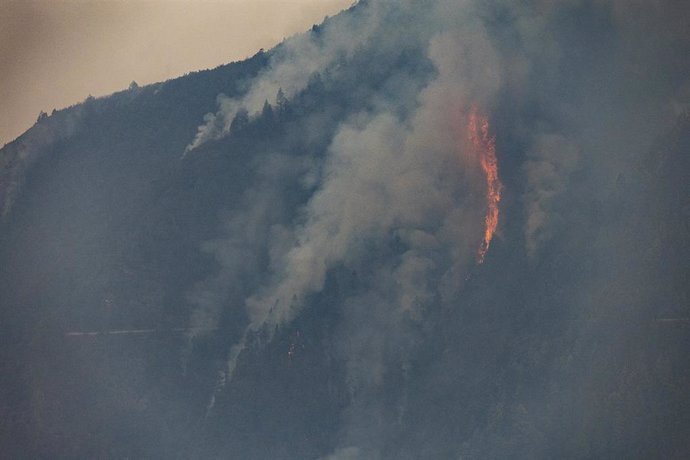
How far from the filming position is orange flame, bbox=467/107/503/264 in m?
97.8

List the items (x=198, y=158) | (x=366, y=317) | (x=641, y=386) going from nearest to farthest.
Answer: (x=641, y=386) < (x=366, y=317) < (x=198, y=158)

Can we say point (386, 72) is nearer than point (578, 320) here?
No

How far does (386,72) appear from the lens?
337 ft

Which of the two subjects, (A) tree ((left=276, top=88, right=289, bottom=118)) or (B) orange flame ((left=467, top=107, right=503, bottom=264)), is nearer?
(B) orange flame ((left=467, top=107, right=503, bottom=264))

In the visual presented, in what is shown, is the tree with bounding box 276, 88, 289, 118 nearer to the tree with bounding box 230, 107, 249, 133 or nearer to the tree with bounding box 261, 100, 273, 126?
the tree with bounding box 261, 100, 273, 126

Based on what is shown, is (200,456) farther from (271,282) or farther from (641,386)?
(641,386)

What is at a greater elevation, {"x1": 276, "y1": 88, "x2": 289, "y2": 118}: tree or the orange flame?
{"x1": 276, "y1": 88, "x2": 289, "y2": 118}: tree

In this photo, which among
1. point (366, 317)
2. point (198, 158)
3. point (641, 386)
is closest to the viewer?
point (641, 386)

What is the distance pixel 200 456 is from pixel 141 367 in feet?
22.6

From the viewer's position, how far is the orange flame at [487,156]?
3851 inches

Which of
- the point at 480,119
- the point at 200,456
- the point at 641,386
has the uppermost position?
the point at 480,119

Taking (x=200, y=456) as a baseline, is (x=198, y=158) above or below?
above

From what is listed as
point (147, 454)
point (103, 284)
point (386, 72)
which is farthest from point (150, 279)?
point (386, 72)

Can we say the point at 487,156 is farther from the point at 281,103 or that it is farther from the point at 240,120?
the point at 240,120
